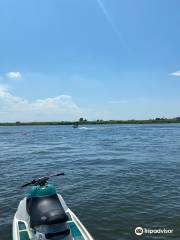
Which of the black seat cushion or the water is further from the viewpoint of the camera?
the water

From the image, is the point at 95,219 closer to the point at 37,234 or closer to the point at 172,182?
the point at 37,234

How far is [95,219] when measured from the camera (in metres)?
12.7

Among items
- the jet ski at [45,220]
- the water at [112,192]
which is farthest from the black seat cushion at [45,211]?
the water at [112,192]

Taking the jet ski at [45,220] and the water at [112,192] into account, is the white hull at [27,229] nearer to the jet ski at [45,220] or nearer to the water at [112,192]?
the jet ski at [45,220]

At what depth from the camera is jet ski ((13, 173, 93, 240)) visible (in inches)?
306

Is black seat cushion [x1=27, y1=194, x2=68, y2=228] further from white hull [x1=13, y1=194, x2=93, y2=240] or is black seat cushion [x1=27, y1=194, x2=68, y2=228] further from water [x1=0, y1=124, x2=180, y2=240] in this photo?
water [x1=0, y1=124, x2=180, y2=240]

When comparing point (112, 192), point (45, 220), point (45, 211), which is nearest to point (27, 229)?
point (45, 211)

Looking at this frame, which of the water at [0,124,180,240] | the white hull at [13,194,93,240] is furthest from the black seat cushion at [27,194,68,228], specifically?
the water at [0,124,180,240]

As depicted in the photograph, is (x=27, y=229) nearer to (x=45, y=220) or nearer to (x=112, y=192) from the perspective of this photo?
(x=45, y=220)

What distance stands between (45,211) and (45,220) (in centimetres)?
47

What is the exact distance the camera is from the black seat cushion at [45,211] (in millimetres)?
7820

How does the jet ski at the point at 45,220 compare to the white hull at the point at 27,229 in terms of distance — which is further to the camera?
the white hull at the point at 27,229

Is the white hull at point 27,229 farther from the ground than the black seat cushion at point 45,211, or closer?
closer

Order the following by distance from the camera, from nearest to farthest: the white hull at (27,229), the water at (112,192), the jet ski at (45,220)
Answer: the jet ski at (45,220) → the white hull at (27,229) → the water at (112,192)
